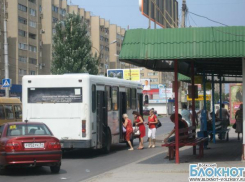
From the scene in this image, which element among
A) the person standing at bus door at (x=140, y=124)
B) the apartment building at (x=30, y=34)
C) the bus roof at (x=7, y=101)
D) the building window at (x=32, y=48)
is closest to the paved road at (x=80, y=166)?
the person standing at bus door at (x=140, y=124)

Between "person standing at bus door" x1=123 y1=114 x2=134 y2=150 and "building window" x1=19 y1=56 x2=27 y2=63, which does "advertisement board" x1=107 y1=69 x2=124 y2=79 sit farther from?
"person standing at bus door" x1=123 y1=114 x2=134 y2=150

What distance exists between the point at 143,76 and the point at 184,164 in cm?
15142

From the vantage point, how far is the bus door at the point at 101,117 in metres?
19.4

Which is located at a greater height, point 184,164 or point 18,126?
point 18,126

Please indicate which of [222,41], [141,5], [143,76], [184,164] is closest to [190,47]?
[222,41]

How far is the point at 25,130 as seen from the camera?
45.9 ft

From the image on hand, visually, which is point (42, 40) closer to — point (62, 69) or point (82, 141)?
point (62, 69)

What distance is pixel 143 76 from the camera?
546 ft

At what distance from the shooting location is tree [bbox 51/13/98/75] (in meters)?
49.9

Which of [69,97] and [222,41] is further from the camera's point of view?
[69,97]

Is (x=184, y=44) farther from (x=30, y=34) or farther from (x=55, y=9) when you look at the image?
(x=55, y=9)

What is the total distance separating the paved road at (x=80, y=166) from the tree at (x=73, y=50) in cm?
2779

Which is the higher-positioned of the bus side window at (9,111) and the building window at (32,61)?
the building window at (32,61)

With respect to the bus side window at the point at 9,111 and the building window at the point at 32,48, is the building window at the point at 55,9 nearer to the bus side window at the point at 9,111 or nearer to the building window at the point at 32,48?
the building window at the point at 32,48
